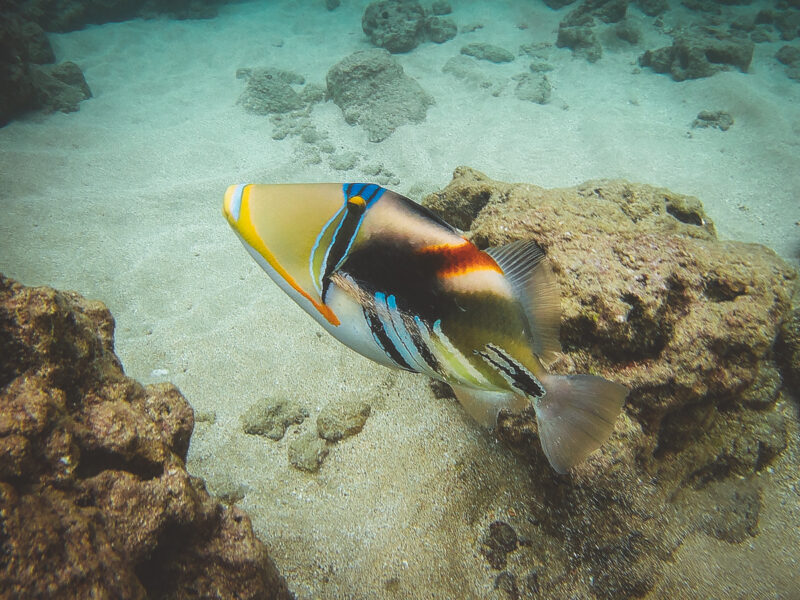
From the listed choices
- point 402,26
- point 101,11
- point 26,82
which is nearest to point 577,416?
point 26,82

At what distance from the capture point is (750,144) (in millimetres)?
6008

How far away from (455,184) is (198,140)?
5.30 meters

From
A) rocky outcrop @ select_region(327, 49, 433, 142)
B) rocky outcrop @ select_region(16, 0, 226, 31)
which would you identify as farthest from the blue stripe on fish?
rocky outcrop @ select_region(16, 0, 226, 31)

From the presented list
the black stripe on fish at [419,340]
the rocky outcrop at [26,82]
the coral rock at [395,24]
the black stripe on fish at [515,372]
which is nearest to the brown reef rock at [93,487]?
the black stripe on fish at [419,340]

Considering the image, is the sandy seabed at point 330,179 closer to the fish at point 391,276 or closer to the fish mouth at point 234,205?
the fish at point 391,276

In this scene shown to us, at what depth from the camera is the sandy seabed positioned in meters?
1.91

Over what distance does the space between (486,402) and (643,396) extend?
3.82 feet

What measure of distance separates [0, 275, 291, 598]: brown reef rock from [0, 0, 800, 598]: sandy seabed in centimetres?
59

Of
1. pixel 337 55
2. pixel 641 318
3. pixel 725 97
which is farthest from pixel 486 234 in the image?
pixel 337 55

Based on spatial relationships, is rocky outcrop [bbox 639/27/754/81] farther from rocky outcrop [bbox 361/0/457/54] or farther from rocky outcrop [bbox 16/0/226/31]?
rocky outcrop [bbox 16/0/226/31]

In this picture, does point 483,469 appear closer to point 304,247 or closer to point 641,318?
point 641,318

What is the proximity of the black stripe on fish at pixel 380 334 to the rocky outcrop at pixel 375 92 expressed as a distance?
6.41 meters

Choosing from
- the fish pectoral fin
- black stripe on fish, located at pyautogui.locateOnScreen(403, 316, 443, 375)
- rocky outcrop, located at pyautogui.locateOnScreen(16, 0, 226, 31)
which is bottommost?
rocky outcrop, located at pyautogui.locateOnScreen(16, 0, 226, 31)

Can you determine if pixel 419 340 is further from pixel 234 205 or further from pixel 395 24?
pixel 395 24
